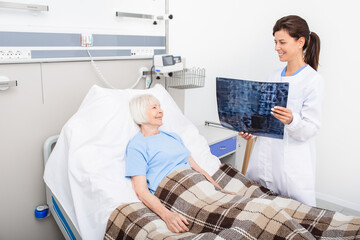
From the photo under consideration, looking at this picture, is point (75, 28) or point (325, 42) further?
point (325, 42)

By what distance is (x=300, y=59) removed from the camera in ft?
6.03

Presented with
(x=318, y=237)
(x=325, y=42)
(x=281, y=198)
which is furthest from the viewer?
(x=325, y=42)

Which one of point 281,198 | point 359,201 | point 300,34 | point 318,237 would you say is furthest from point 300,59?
point 359,201

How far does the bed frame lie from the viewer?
1.69 metres

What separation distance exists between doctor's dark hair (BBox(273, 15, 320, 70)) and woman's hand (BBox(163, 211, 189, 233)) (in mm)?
1132

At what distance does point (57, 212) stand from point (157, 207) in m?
0.71

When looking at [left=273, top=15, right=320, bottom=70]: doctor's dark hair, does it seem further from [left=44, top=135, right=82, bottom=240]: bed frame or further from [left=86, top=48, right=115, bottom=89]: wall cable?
[left=44, top=135, right=82, bottom=240]: bed frame

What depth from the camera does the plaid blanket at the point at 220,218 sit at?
50.7 inches

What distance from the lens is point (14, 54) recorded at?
5.80ft

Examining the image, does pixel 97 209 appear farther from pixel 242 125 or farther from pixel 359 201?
pixel 359 201

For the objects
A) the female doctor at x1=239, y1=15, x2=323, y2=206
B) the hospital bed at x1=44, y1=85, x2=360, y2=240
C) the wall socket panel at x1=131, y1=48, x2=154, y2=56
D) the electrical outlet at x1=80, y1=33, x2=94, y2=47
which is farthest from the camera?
the wall socket panel at x1=131, y1=48, x2=154, y2=56

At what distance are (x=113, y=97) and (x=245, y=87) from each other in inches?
29.6

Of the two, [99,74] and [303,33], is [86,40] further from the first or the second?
[303,33]

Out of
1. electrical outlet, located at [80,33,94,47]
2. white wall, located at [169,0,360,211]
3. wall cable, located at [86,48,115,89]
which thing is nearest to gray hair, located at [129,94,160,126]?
wall cable, located at [86,48,115,89]
